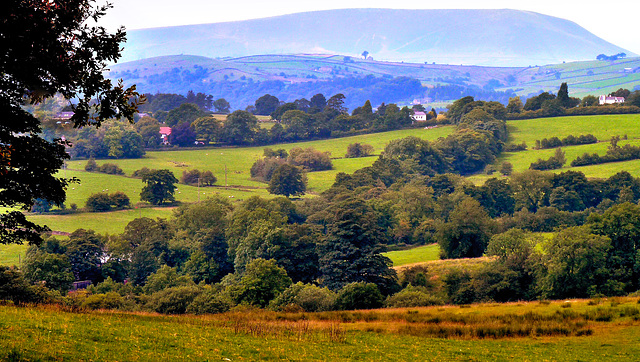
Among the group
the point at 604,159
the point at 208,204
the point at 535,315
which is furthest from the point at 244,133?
the point at 535,315

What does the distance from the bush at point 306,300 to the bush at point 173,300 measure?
688 centimetres

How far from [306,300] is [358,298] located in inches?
152

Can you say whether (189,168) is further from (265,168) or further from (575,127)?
(575,127)

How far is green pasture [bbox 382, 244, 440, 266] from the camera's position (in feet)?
219

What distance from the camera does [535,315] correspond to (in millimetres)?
26688

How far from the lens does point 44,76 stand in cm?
1543

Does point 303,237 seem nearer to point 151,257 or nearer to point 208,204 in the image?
point 151,257

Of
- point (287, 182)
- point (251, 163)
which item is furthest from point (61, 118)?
point (251, 163)

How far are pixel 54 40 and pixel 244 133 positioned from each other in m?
139

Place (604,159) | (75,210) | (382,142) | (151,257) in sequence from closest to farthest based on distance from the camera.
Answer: (151,257)
(75,210)
(604,159)
(382,142)

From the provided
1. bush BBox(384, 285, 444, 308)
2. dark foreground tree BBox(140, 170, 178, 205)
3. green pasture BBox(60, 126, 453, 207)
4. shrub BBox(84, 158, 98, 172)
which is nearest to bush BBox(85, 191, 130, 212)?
green pasture BBox(60, 126, 453, 207)

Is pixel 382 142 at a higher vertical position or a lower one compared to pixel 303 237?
higher

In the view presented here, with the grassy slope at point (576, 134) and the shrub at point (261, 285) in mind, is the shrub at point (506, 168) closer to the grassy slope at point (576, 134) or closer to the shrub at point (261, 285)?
the grassy slope at point (576, 134)

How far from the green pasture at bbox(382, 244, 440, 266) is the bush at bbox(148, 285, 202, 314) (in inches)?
1070
